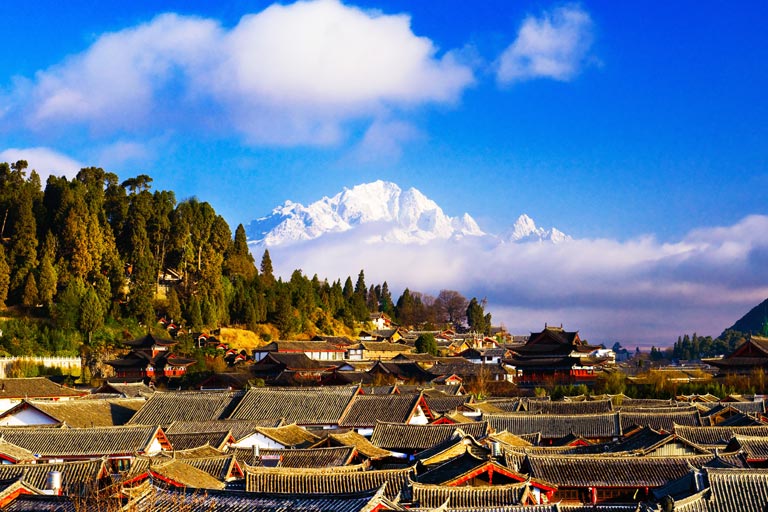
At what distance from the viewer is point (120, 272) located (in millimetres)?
80188

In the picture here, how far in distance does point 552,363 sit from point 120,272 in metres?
35.8

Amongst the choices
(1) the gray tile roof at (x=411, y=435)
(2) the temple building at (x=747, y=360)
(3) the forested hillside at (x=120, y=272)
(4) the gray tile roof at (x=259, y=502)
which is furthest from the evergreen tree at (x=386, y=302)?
(4) the gray tile roof at (x=259, y=502)

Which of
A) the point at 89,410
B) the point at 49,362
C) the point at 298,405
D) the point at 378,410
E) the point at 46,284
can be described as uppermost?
the point at 46,284

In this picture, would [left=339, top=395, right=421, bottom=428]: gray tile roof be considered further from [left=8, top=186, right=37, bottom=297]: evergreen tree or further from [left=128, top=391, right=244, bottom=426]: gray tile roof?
[left=8, top=186, right=37, bottom=297]: evergreen tree

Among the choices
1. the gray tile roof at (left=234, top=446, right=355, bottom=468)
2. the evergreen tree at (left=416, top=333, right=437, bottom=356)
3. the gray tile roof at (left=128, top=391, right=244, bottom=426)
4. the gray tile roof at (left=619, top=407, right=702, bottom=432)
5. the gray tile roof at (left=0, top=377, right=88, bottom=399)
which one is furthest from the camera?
the evergreen tree at (left=416, top=333, right=437, bottom=356)

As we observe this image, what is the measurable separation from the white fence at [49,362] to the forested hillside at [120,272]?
85 cm

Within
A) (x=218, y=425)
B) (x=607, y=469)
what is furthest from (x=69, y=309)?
(x=607, y=469)

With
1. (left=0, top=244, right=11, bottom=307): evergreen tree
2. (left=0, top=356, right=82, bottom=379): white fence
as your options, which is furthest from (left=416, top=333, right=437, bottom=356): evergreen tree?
(left=0, top=244, right=11, bottom=307): evergreen tree

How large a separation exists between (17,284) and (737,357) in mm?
51302

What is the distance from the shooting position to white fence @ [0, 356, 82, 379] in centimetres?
6450

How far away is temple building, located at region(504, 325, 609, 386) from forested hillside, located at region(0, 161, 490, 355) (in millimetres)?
26711

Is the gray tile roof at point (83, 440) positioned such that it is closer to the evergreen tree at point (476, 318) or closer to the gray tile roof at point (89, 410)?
the gray tile roof at point (89, 410)

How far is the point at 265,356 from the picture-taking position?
247 feet

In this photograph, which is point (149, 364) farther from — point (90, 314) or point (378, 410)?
point (378, 410)
